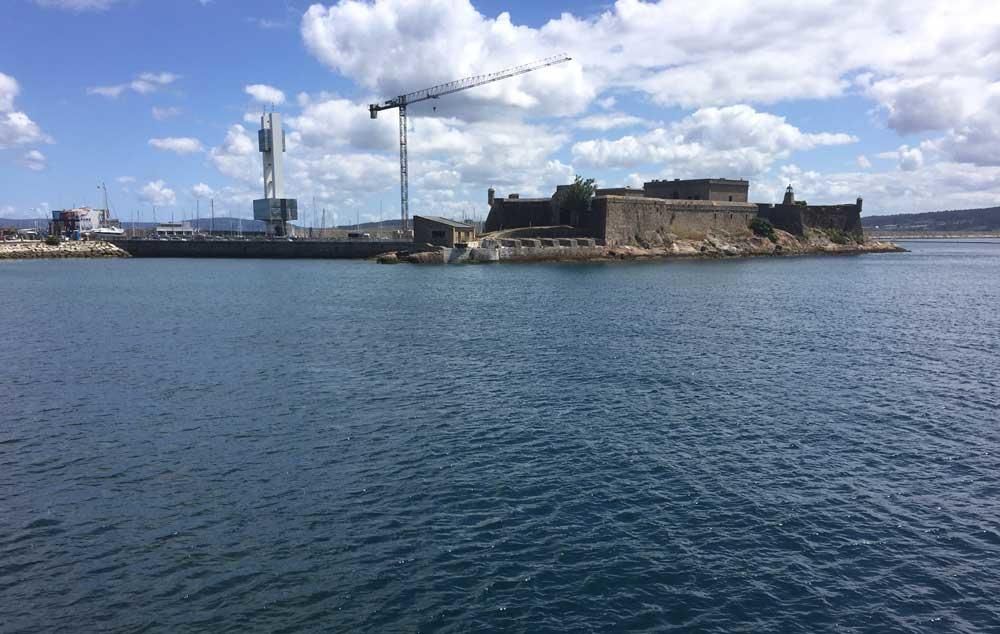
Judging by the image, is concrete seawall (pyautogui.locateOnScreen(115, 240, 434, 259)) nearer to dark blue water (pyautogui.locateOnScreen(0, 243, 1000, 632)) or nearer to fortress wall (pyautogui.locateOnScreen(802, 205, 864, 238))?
fortress wall (pyautogui.locateOnScreen(802, 205, 864, 238))

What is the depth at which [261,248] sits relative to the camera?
403 ft

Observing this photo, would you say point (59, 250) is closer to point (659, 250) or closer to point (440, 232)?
point (440, 232)

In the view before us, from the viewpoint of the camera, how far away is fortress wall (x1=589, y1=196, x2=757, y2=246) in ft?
326

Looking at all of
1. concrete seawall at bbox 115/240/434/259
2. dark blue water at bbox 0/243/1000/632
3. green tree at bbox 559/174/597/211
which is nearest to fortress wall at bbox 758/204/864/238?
green tree at bbox 559/174/597/211

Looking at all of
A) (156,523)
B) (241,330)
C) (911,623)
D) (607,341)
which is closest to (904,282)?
(607,341)

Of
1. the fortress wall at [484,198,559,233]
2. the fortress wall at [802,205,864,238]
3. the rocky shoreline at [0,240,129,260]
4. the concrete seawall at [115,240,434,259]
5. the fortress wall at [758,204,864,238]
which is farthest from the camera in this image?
the fortress wall at [802,205,864,238]

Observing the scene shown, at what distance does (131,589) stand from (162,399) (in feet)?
43.2

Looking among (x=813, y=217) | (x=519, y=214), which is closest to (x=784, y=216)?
(x=813, y=217)

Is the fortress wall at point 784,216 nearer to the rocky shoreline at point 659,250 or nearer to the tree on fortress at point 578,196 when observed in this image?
the rocky shoreline at point 659,250

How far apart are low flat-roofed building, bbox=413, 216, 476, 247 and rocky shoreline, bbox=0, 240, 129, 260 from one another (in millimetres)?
64741

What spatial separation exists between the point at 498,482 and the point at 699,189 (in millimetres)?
108167

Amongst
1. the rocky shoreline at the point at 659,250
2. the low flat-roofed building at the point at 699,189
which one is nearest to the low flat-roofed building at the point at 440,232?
the rocky shoreline at the point at 659,250

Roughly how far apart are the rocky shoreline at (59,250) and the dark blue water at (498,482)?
9647 cm

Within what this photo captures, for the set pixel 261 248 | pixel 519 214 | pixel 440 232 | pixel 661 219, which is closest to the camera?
pixel 440 232
